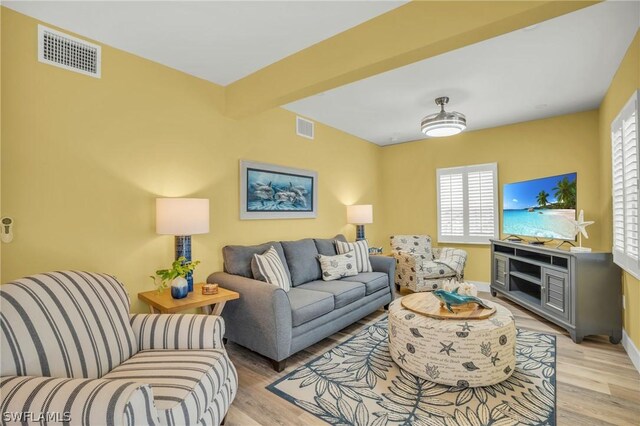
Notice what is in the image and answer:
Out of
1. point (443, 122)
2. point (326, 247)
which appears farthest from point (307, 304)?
point (443, 122)

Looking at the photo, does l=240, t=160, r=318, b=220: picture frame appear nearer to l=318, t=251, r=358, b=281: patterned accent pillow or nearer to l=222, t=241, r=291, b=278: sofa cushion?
l=222, t=241, r=291, b=278: sofa cushion

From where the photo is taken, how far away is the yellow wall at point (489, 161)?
156 inches

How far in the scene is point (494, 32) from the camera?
5.89ft

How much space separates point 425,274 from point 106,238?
3.85 metres

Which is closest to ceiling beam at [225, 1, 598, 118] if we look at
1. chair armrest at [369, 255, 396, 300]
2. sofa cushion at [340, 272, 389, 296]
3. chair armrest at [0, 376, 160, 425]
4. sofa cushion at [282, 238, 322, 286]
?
sofa cushion at [282, 238, 322, 286]

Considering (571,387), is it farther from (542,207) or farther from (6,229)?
(6,229)

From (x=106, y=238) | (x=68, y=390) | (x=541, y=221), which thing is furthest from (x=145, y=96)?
(x=541, y=221)

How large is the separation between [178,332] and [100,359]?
0.38m

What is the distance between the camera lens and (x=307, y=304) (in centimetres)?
267

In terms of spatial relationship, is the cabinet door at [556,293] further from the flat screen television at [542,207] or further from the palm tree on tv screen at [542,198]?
the palm tree on tv screen at [542,198]

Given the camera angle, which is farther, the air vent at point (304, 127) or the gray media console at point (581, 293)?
the air vent at point (304, 127)

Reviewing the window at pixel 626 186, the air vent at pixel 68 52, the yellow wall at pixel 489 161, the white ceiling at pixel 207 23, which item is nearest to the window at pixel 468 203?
the yellow wall at pixel 489 161

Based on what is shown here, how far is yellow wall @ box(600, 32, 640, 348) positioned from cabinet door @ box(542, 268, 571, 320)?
414mm

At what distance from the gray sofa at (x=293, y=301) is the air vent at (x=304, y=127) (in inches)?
58.3
